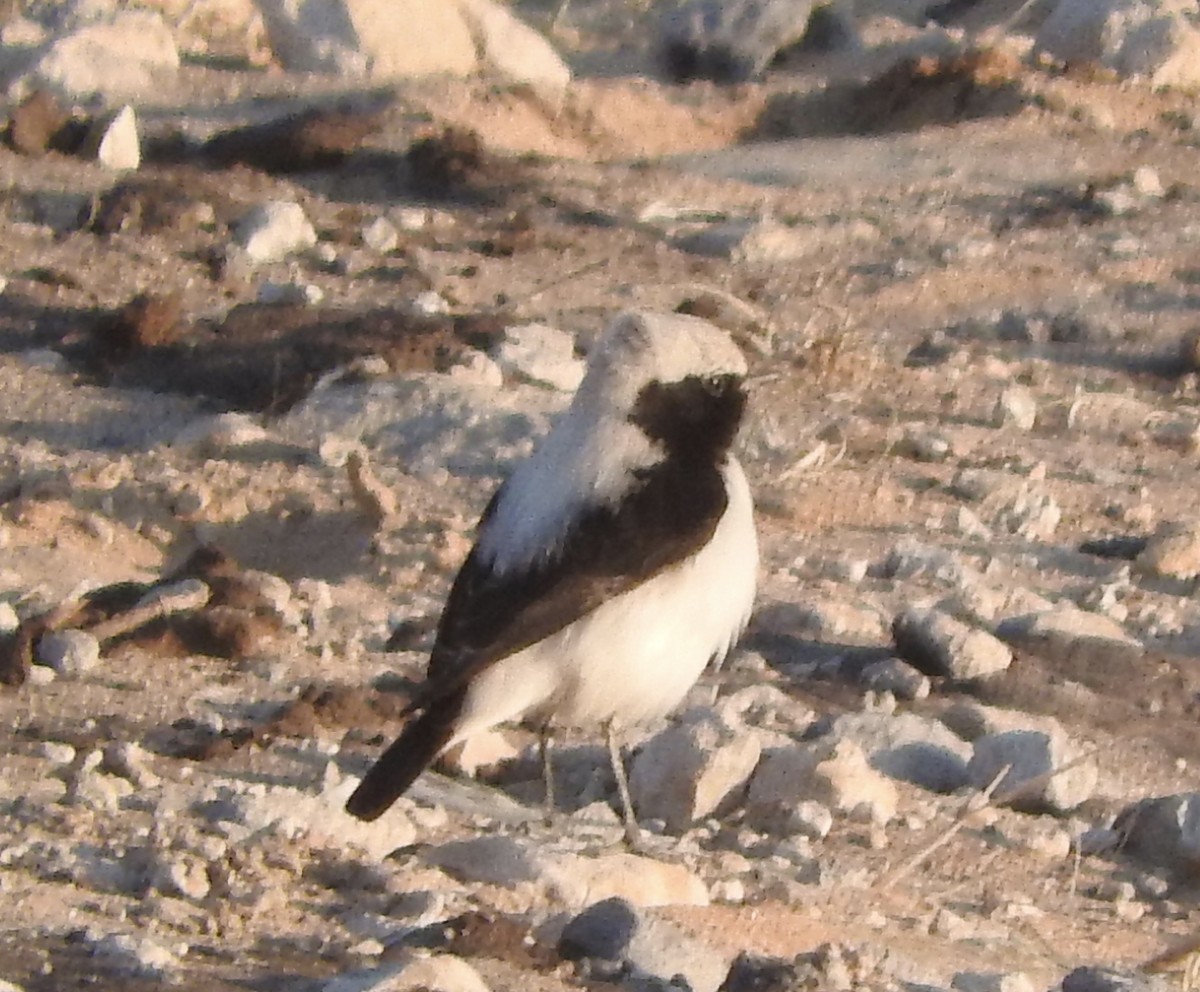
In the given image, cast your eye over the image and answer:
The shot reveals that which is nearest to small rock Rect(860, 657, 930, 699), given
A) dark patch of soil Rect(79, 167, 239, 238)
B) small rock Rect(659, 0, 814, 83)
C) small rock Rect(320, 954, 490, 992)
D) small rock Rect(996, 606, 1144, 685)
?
small rock Rect(996, 606, 1144, 685)

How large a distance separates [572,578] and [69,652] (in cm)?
138

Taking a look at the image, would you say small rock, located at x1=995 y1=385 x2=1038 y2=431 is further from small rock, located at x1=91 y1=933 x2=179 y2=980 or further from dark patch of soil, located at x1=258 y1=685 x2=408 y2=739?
small rock, located at x1=91 y1=933 x2=179 y2=980

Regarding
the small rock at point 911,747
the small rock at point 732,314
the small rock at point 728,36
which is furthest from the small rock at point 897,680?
the small rock at point 728,36

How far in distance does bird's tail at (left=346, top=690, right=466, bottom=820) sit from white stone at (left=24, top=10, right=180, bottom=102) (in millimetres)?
6965

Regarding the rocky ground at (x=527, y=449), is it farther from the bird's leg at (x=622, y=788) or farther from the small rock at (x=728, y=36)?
the small rock at (x=728, y=36)

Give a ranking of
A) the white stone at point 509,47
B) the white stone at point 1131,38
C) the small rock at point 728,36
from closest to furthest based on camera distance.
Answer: the white stone at point 1131,38 → the white stone at point 509,47 → the small rock at point 728,36

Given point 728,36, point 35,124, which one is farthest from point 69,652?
point 728,36

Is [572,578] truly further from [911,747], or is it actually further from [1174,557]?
[1174,557]

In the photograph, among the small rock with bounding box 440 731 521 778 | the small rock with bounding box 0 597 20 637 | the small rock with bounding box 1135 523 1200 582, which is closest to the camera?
the small rock with bounding box 440 731 521 778

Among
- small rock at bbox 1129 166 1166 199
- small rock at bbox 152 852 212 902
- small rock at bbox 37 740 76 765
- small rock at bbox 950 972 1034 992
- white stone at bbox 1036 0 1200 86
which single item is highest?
white stone at bbox 1036 0 1200 86

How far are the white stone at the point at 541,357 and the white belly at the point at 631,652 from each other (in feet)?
8.41

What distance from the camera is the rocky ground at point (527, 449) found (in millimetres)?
4590

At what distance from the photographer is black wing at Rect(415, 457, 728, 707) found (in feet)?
16.4

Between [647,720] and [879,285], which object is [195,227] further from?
[647,720]
